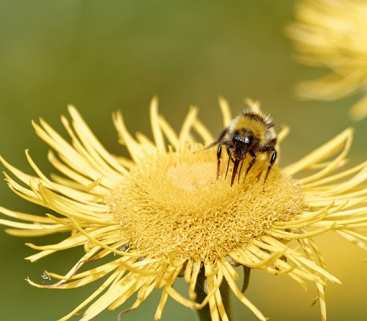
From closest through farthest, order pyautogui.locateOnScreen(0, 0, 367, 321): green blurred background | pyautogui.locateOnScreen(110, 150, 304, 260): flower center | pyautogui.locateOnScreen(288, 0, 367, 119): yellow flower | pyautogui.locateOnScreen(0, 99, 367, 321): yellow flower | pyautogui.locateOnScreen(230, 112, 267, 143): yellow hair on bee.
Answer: pyautogui.locateOnScreen(0, 99, 367, 321): yellow flower
pyautogui.locateOnScreen(110, 150, 304, 260): flower center
pyautogui.locateOnScreen(230, 112, 267, 143): yellow hair on bee
pyautogui.locateOnScreen(288, 0, 367, 119): yellow flower
pyautogui.locateOnScreen(0, 0, 367, 321): green blurred background

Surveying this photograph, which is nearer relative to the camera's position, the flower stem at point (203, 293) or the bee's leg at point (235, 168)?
the flower stem at point (203, 293)

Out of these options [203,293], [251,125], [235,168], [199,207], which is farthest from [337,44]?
[203,293]

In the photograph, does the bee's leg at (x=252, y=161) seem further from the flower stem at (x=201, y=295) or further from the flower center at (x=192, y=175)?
the flower stem at (x=201, y=295)

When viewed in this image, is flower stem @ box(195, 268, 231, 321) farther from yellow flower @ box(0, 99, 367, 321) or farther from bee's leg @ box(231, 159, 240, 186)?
bee's leg @ box(231, 159, 240, 186)

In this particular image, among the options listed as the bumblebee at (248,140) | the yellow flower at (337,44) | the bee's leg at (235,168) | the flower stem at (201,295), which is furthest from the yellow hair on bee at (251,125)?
the yellow flower at (337,44)

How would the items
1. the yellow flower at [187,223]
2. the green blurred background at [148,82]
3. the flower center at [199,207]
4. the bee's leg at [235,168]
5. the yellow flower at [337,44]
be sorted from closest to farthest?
1. the yellow flower at [187,223]
2. the flower center at [199,207]
3. the bee's leg at [235,168]
4. the yellow flower at [337,44]
5. the green blurred background at [148,82]

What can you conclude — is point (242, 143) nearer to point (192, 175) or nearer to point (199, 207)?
point (192, 175)

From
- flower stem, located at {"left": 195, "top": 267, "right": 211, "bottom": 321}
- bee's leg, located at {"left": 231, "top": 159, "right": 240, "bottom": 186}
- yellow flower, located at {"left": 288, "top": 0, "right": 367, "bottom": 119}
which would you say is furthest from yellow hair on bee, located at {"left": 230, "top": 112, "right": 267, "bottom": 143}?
yellow flower, located at {"left": 288, "top": 0, "right": 367, "bottom": 119}
